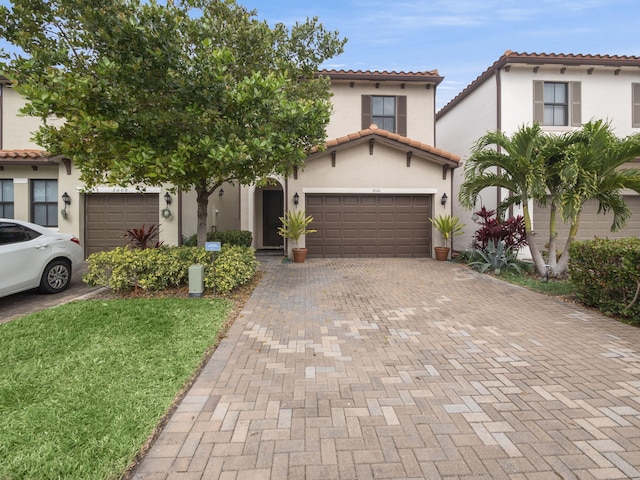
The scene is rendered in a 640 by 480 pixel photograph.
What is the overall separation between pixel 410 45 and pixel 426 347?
11682mm

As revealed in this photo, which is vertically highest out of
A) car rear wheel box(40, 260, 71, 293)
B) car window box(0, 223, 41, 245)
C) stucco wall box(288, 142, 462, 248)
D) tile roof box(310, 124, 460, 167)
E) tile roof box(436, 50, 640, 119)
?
tile roof box(436, 50, 640, 119)

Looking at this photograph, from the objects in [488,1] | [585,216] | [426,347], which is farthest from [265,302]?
[585,216]

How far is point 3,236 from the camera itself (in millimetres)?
5891

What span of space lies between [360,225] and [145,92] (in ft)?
25.0

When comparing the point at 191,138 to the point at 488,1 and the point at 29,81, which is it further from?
the point at 488,1

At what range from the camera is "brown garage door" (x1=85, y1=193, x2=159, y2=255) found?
1134cm

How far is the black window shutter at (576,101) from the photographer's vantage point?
11852 millimetres

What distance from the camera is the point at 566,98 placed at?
1199 cm

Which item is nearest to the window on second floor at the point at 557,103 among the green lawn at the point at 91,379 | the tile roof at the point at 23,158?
the green lawn at the point at 91,379

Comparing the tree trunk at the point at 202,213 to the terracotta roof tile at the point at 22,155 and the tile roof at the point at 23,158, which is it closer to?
the tile roof at the point at 23,158

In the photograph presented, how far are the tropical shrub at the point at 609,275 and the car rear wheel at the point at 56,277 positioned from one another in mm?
9982

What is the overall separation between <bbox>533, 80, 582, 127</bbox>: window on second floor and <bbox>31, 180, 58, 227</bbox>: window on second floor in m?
16.7

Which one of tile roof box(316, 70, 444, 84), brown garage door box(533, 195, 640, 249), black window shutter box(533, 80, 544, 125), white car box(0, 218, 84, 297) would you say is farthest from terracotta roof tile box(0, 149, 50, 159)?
brown garage door box(533, 195, 640, 249)

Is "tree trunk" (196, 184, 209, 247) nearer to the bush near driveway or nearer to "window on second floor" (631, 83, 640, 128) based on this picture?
the bush near driveway
